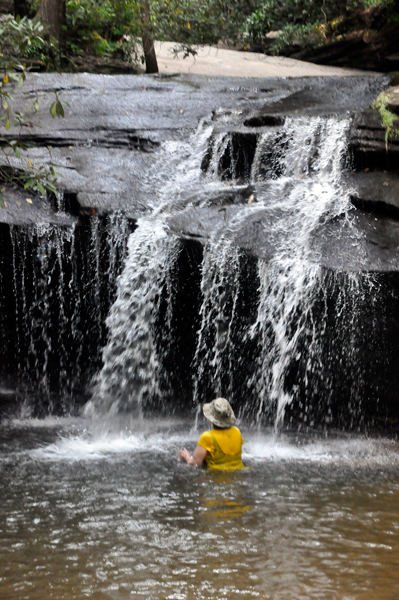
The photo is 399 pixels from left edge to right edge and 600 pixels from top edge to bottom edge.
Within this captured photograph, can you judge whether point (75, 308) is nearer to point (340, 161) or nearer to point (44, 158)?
point (44, 158)

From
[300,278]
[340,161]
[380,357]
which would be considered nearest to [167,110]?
[340,161]

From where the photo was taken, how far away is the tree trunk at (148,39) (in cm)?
1304

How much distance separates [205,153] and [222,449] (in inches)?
208

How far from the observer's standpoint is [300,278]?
6961 mm

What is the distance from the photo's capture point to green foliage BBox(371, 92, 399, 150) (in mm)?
7934

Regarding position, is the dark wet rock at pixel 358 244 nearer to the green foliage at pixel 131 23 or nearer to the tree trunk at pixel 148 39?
the tree trunk at pixel 148 39

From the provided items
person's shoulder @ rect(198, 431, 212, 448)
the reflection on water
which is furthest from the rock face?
person's shoulder @ rect(198, 431, 212, 448)

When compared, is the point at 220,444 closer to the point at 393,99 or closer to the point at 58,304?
the point at 58,304

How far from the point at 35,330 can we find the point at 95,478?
3.53m

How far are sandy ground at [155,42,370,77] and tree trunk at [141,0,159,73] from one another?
0.89 m

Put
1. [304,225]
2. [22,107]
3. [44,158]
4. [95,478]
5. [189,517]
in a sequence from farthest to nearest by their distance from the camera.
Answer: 1. [22,107]
2. [44,158]
3. [304,225]
4. [95,478]
5. [189,517]

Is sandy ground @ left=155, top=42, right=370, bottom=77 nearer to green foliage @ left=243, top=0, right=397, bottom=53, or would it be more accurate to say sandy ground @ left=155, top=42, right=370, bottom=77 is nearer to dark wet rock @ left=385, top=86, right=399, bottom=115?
green foliage @ left=243, top=0, right=397, bottom=53

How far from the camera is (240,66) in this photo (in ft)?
53.3

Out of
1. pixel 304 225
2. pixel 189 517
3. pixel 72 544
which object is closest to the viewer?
pixel 72 544
